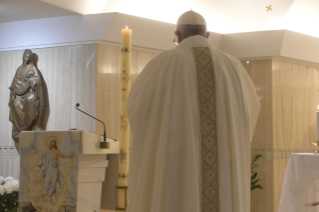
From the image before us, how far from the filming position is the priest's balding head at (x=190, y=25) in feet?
9.86

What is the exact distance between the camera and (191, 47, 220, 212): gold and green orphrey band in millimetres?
2738

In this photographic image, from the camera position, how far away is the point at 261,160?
7887 mm

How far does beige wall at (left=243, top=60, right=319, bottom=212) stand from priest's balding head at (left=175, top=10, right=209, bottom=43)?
5.15 meters

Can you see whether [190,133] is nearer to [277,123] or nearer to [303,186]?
[303,186]

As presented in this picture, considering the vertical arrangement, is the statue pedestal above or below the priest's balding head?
below

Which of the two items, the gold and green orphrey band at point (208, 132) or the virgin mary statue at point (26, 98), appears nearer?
the gold and green orphrey band at point (208, 132)

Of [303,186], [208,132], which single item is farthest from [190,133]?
[303,186]

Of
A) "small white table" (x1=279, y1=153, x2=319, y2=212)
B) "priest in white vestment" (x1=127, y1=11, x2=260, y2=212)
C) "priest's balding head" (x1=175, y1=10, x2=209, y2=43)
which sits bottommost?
"small white table" (x1=279, y1=153, x2=319, y2=212)

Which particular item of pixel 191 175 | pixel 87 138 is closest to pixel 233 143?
pixel 191 175

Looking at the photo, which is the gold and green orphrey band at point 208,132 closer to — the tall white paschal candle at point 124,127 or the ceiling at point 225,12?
the tall white paschal candle at point 124,127

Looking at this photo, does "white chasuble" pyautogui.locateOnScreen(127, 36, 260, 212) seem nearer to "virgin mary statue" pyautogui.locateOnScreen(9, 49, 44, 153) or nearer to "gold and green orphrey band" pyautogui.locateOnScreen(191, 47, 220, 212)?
"gold and green orphrey band" pyautogui.locateOnScreen(191, 47, 220, 212)

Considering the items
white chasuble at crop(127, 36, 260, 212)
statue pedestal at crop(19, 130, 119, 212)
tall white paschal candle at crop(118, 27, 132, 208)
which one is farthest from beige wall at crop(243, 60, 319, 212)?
statue pedestal at crop(19, 130, 119, 212)

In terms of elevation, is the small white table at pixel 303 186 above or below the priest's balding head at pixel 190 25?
below

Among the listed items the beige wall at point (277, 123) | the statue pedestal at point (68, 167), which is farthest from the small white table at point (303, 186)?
the statue pedestal at point (68, 167)
